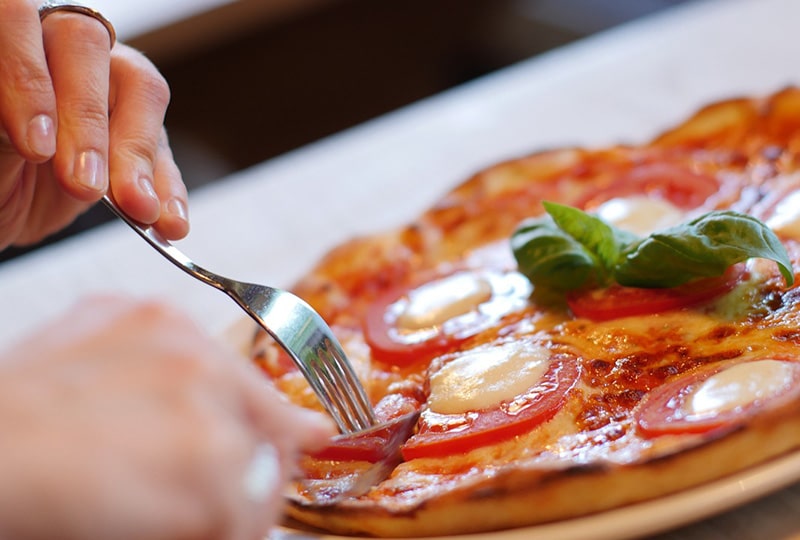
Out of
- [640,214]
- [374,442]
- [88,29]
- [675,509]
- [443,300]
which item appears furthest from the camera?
[640,214]

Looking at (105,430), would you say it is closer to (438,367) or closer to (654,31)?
(438,367)

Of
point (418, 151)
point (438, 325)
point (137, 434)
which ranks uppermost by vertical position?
point (137, 434)

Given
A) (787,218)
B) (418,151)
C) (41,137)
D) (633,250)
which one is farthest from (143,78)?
(418,151)

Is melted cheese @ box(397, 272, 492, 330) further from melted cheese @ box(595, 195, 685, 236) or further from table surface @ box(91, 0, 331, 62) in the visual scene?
table surface @ box(91, 0, 331, 62)

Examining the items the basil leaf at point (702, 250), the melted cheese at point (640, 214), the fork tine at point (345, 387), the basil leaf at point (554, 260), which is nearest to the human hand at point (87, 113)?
the fork tine at point (345, 387)

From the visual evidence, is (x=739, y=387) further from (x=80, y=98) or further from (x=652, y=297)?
(x=80, y=98)

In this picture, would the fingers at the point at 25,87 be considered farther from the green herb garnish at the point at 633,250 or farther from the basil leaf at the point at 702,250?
the basil leaf at the point at 702,250
